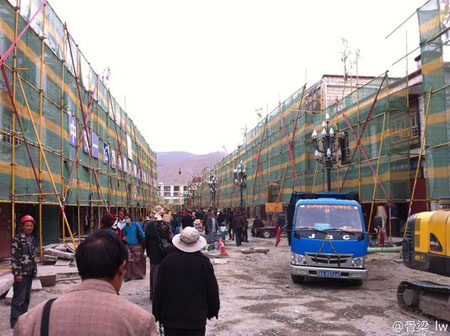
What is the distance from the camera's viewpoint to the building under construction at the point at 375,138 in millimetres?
15383

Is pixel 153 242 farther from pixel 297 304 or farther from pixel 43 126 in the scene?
pixel 43 126

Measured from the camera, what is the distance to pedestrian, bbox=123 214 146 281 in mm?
10656

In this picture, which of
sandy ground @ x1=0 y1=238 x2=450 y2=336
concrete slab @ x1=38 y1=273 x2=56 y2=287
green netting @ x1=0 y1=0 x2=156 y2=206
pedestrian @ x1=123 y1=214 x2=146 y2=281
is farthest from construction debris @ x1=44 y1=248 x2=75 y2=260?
concrete slab @ x1=38 y1=273 x2=56 y2=287

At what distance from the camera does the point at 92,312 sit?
1.88 m

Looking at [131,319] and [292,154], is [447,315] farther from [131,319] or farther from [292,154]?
[292,154]

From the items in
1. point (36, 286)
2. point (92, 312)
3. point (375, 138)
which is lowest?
point (36, 286)

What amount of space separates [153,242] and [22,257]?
267 centimetres

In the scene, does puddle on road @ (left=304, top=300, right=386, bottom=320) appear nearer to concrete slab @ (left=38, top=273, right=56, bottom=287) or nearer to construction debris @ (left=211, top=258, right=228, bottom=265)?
concrete slab @ (left=38, top=273, right=56, bottom=287)

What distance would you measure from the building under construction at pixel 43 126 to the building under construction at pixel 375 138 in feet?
42.0

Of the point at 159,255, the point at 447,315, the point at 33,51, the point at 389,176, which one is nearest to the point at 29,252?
the point at 159,255

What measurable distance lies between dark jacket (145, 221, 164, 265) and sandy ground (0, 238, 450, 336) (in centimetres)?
95

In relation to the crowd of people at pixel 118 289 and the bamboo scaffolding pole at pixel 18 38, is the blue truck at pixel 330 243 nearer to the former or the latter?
the crowd of people at pixel 118 289

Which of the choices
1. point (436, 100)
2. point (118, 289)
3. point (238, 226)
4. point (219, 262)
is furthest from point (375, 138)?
point (118, 289)

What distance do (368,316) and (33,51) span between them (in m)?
12.2
